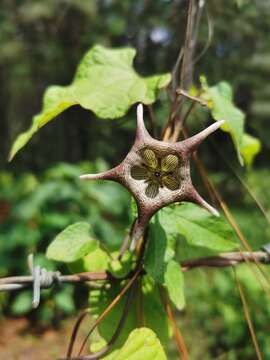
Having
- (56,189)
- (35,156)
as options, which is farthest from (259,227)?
(35,156)

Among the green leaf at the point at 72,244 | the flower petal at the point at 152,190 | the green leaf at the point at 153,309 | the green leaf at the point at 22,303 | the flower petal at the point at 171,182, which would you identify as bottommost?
the green leaf at the point at 22,303

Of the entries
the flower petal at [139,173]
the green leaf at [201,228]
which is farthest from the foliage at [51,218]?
the flower petal at [139,173]

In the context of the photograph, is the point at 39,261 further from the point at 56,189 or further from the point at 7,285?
the point at 7,285

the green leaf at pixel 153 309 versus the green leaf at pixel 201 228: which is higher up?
the green leaf at pixel 201 228

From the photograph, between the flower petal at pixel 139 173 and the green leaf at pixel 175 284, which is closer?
the flower petal at pixel 139 173

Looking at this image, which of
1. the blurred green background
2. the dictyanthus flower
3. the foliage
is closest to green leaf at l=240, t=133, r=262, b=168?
the dictyanthus flower

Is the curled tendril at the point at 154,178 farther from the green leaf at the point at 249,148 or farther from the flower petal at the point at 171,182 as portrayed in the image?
the green leaf at the point at 249,148

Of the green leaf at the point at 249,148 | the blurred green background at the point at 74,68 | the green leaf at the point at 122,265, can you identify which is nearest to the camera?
the green leaf at the point at 122,265
